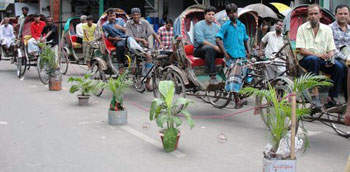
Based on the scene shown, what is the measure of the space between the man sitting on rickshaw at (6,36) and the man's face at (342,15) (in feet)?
34.7

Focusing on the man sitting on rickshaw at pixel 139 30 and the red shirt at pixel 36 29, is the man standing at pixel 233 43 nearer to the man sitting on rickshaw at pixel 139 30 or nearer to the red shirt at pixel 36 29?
the man sitting on rickshaw at pixel 139 30

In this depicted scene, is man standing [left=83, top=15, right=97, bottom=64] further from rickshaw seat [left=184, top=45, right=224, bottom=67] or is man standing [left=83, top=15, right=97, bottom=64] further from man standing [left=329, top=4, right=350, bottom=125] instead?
man standing [left=329, top=4, right=350, bottom=125]

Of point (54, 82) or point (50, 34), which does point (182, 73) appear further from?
point (50, 34)

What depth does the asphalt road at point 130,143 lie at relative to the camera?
4508 millimetres

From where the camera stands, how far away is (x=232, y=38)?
6816 millimetres

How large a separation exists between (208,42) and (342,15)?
7.52 feet

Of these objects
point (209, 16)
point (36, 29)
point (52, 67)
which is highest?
point (36, 29)

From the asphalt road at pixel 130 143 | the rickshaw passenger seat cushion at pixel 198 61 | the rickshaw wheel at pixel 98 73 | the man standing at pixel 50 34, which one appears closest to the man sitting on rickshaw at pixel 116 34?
the rickshaw wheel at pixel 98 73

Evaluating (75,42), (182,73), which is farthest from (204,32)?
(75,42)

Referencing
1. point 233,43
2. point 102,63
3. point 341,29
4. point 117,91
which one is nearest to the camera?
point 341,29

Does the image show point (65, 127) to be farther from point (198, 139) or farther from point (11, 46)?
point (11, 46)

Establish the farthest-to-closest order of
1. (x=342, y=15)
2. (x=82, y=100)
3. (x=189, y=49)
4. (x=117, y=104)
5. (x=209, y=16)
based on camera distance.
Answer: (x=82, y=100) → (x=189, y=49) → (x=209, y=16) → (x=117, y=104) → (x=342, y=15)

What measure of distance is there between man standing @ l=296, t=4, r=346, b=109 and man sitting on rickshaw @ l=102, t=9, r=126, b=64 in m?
4.63

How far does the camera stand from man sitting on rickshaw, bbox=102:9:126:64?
9.26m
